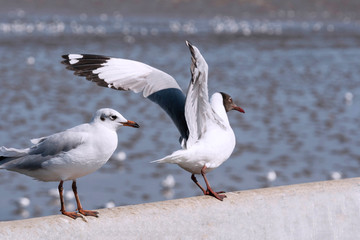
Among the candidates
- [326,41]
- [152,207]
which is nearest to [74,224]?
[152,207]

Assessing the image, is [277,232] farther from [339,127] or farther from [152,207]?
[339,127]

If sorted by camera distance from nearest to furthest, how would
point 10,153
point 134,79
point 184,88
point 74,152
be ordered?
point 74,152 < point 10,153 < point 134,79 < point 184,88

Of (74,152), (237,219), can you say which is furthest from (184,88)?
(74,152)

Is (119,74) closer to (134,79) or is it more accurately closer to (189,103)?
(134,79)

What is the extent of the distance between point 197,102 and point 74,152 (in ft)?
3.49

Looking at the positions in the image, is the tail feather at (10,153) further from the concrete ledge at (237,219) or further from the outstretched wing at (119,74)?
the outstretched wing at (119,74)

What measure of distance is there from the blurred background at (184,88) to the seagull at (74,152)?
3.37 m

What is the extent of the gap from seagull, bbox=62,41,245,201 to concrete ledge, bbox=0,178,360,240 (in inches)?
9.0

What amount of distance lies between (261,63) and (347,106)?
24.0ft

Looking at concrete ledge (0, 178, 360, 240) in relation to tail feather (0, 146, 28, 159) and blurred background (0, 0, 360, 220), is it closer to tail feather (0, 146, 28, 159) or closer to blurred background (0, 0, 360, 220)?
tail feather (0, 146, 28, 159)

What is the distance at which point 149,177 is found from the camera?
30.8 ft

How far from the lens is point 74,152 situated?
164 inches

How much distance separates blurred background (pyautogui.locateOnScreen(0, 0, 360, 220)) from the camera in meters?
9.01

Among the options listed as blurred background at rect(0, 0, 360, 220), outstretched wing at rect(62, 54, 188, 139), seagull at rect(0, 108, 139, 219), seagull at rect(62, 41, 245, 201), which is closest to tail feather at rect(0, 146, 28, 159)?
seagull at rect(0, 108, 139, 219)
